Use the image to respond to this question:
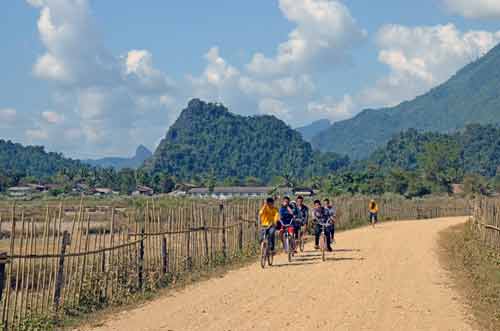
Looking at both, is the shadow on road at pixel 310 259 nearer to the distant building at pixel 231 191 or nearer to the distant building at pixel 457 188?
the distant building at pixel 457 188

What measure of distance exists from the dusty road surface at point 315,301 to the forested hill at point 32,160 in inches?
5521

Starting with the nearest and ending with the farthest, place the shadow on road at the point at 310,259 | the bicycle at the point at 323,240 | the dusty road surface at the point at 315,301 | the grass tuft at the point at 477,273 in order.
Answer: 1. the dusty road surface at the point at 315,301
2. the grass tuft at the point at 477,273
3. the shadow on road at the point at 310,259
4. the bicycle at the point at 323,240

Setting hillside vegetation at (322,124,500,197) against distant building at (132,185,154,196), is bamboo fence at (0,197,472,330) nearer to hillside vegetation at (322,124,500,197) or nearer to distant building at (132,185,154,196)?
hillside vegetation at (322,124,500,197)

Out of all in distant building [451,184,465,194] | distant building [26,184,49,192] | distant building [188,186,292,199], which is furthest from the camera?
distant building [188,186,292,199]

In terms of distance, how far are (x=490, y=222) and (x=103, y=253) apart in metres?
13.9

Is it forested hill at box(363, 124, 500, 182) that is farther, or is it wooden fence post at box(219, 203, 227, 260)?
forested hill at box(363, 124, 500, 182)

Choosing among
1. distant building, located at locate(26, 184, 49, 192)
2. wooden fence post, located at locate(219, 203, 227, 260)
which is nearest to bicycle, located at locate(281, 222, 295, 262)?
wooden fence post, located at locate(219, 203, 227, 260)

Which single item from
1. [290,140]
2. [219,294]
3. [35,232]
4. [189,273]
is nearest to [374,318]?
[219,294]

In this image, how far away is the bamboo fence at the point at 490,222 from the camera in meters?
21.8

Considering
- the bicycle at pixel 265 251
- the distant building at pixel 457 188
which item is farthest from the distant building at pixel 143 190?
the bicycle at pixel 265 251

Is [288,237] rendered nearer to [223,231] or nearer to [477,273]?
[223,231]

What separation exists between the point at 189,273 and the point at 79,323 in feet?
18.5

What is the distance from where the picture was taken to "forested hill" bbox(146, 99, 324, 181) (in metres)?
158

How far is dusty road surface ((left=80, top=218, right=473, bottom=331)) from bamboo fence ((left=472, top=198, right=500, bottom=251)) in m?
3.05
